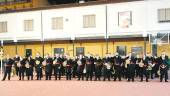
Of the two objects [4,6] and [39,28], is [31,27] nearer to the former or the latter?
[39,28]

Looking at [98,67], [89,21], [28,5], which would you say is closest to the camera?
[98,67]

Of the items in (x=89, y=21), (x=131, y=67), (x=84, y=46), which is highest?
(x=89, y=21)

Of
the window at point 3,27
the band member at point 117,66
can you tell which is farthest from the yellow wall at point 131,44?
the window at point 3,27

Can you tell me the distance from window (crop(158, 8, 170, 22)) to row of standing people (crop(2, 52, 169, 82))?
6503 mm

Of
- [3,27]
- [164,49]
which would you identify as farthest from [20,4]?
[164,49]

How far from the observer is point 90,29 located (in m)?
35.6

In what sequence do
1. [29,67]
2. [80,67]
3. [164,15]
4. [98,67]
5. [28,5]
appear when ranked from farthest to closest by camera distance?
[28,5] → [164,15] → [29,67] → [80,67] → [98,67]

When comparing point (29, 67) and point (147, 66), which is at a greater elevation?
point (147, 66)

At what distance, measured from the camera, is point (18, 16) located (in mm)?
39750

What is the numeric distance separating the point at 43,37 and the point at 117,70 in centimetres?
1492

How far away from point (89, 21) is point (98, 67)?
10.4 m

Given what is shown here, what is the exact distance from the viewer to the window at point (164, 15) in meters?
31.5

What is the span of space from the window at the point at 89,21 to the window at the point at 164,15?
6.06 m

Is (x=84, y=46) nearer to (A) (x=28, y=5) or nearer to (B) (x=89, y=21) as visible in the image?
(B) (x=89, y=21)
